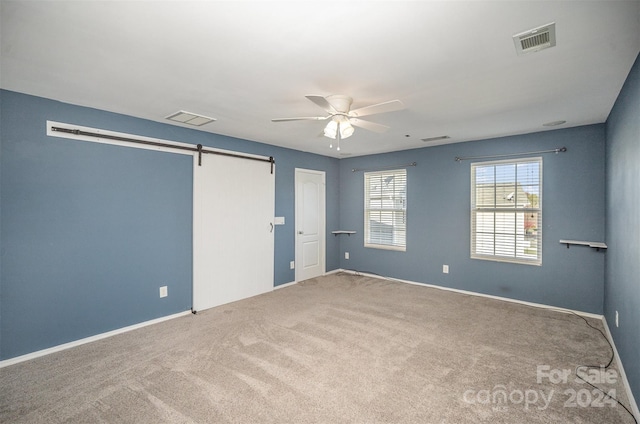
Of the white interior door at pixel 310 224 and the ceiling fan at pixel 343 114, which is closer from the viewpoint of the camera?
→ the ceiling fan at pixel 343 114

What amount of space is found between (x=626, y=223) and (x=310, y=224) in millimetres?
4334

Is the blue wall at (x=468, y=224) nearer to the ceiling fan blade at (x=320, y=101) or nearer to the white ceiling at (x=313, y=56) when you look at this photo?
the white ceiling at (x=313, y=56)

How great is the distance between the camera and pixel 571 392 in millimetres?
2361

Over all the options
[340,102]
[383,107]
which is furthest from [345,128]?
[383,107]

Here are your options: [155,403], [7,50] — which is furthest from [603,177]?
[7,50]

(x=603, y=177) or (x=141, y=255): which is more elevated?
(x=603, y=177)

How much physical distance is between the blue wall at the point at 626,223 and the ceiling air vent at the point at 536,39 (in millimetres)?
717

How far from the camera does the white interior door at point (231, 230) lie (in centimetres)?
419

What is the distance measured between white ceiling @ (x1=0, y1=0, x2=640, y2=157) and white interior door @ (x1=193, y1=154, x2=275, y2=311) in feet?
3.73

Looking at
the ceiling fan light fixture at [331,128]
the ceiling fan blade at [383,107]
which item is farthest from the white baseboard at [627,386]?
the ceiling fan light fixture at [331,128]

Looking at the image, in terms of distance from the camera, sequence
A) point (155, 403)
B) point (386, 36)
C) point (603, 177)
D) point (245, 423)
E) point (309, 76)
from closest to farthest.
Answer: point (386, 36) < point (245, 423) < point (155, 403) < point (309, 76) < point (603, 177)

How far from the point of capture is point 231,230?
Result: 4551 mm

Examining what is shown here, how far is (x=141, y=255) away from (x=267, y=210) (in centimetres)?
196

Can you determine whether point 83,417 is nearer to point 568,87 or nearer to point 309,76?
point 309,76
